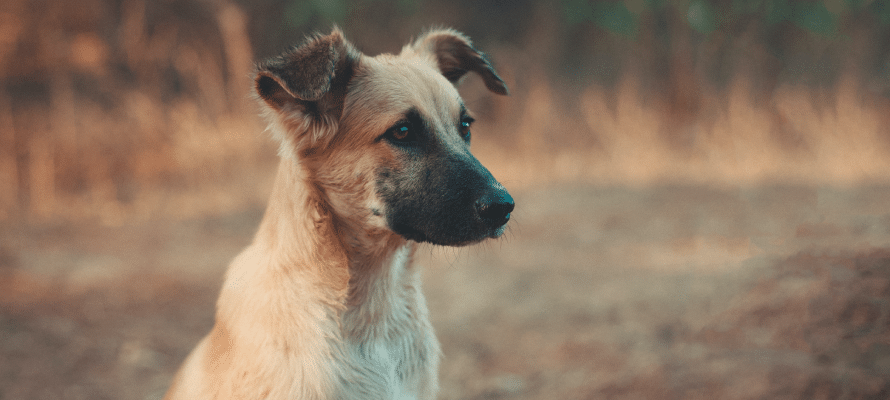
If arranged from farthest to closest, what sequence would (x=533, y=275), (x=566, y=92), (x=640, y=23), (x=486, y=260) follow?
(x=566, y=92)
(x=640, y=23)
(x=486, y=260)
(x=533, y=275)

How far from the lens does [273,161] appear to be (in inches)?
374

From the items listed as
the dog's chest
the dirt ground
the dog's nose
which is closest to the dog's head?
the dog's nose

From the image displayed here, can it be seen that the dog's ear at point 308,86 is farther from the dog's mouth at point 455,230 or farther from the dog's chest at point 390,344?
the dog's chest at point 390,344

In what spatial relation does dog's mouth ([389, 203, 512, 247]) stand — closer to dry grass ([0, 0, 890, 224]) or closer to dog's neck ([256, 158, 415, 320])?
dog's neck ([256, 158, 415, 320])

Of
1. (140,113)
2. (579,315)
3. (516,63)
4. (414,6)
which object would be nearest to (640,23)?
(516,63)

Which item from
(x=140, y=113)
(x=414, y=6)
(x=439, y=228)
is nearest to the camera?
(x=439, y=228)

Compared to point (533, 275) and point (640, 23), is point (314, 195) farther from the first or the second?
point (640, 23)

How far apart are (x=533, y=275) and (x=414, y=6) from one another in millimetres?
9596

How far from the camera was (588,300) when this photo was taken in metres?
5.60

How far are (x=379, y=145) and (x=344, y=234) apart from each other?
434 millimetres

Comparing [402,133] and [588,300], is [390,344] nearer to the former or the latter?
[402,133]

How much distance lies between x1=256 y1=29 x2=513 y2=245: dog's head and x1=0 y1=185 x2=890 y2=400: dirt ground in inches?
21.3

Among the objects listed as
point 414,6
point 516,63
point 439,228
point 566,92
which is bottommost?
point 439,228

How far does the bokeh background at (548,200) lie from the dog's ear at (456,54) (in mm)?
408
